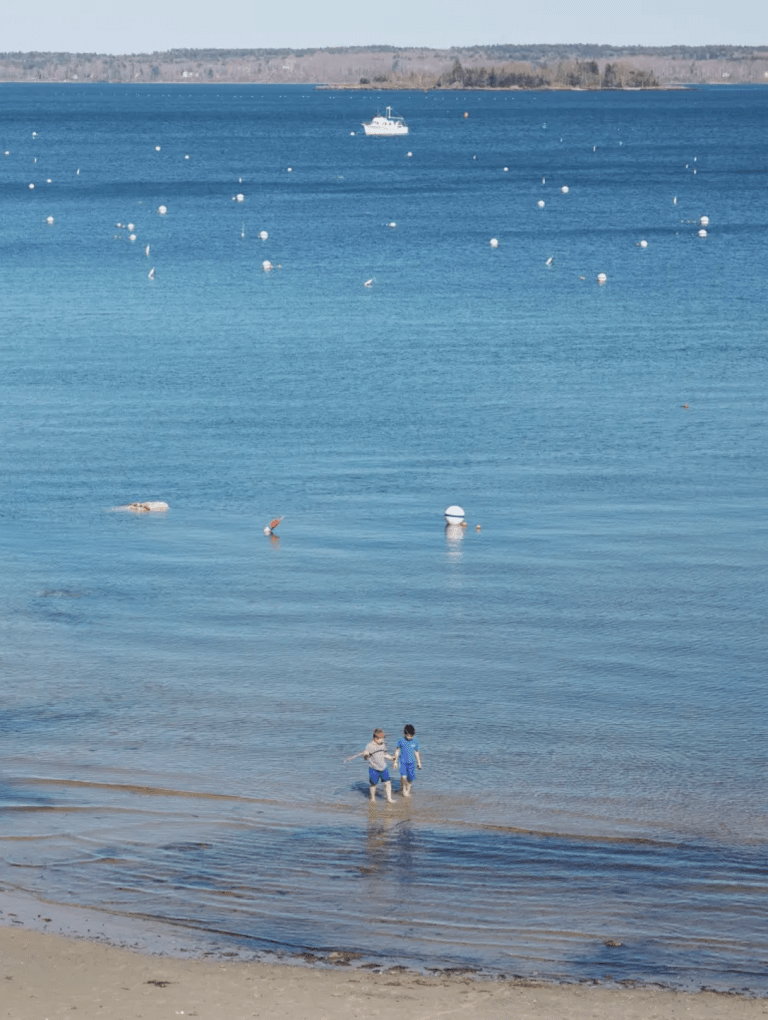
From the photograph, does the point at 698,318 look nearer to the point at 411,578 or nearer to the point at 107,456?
the point at 107,456

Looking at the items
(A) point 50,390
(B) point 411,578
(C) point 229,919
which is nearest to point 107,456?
(A) point 50,390

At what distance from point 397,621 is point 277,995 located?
14.4 meters

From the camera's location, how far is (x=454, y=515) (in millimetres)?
34719

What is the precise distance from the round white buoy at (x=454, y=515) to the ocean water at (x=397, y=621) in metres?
0.36

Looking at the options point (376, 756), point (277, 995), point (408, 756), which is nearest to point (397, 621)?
point (408, 756)

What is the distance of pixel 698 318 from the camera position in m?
65.4

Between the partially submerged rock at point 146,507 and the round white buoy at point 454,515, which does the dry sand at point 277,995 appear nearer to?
the round white buoy at point 454,515

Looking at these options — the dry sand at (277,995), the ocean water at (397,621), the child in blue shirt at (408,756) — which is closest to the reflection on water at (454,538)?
the ocean water at (397,621)

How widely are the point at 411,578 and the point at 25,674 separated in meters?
8.75

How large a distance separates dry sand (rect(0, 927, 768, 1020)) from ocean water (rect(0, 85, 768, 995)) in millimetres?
586

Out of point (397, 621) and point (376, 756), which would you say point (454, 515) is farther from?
point (376, 756)

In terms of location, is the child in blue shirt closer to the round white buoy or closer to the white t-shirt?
the white t-shirt

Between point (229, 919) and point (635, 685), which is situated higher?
point (635, 685)

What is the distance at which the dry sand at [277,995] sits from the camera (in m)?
15.0
